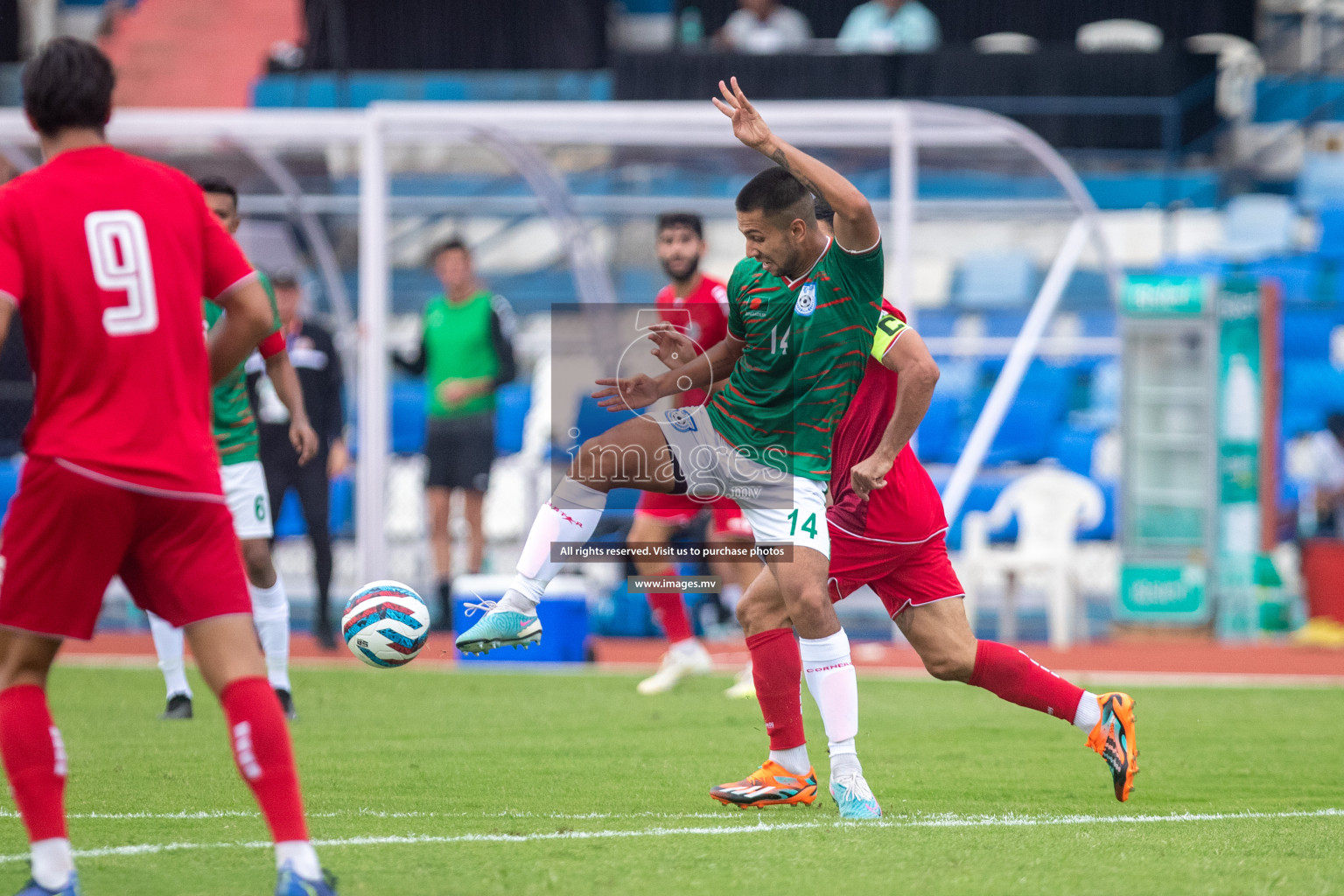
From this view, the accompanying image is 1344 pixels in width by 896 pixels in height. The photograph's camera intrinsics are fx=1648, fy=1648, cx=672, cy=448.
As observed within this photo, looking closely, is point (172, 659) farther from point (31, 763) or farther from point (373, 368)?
point (31, 763)

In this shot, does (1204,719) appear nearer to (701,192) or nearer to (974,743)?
(974,743)

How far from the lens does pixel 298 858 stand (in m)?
3.65

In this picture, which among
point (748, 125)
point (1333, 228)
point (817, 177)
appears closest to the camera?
point (817, 177)

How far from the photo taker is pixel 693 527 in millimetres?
11344

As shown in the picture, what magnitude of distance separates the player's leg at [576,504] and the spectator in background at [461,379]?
227 inches

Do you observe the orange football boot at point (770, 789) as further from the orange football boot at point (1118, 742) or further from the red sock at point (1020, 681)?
the orange football boot at point (1118, 742)

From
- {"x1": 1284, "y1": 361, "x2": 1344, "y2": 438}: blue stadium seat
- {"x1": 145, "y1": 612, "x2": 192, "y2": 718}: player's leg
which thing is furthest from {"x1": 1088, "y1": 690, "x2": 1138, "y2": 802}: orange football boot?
{"x1": 1284, "y1": 361, "x2": 1344, "y2": 438}: blue stadium seat

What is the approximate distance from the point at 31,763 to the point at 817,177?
8.52ft

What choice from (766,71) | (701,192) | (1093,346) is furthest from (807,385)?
(766,71)

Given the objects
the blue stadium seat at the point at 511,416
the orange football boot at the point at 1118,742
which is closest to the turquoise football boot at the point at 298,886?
the orange football boot at the point at 1118,742

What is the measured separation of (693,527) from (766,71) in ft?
28.5

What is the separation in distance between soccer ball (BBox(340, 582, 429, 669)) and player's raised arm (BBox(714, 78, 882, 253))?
6.77 feet

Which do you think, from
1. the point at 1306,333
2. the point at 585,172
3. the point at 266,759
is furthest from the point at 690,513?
the point at 1306,333

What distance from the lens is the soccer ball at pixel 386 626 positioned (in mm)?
5734
